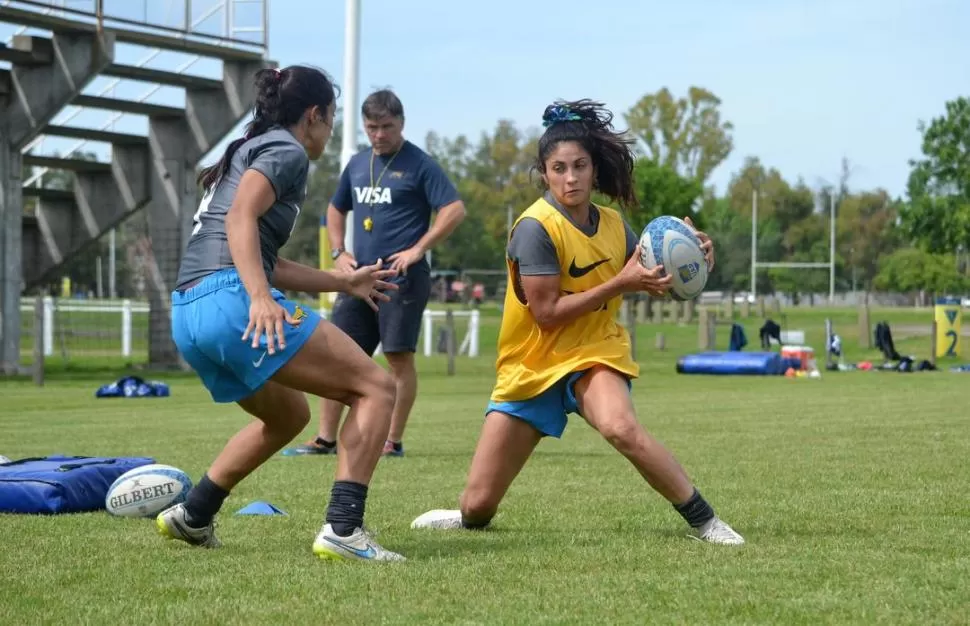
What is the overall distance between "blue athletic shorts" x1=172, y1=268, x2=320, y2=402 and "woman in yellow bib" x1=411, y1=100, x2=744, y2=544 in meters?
1.21

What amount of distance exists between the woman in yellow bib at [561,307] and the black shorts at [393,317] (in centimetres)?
382

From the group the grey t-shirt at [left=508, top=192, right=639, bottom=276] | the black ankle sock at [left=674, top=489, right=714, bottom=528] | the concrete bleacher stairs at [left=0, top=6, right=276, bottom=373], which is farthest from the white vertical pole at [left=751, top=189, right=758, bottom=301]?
the black ankle sock at [left=674, top=489, right=714, bottom=528]

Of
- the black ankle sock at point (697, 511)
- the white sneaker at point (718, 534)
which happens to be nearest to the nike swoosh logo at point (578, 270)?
the black ankle sock at point (697, 511)

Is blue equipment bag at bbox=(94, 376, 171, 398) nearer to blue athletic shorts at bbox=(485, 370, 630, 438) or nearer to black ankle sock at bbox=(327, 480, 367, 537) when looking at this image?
blue athletic shorts at bbox=(485, 370, 630, 438)

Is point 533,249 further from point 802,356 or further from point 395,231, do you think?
point 802,356

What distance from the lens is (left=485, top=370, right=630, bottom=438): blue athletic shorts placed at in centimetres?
659

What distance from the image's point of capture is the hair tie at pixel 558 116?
670cm

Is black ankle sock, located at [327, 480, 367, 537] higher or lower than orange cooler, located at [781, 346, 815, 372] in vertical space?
higher

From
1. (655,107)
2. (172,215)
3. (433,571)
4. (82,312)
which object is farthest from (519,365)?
(655,107)

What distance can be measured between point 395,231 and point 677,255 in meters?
4.57

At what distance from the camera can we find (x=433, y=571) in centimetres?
552

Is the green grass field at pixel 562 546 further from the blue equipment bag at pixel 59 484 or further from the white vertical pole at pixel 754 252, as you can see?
the white vertical pole at pixel 754 252

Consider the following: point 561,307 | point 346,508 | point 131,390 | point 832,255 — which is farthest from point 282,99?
point 832,255

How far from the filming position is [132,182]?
28.8m
